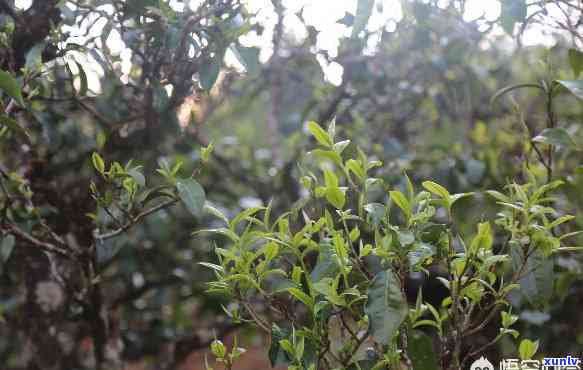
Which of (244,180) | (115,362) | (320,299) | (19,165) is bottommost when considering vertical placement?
(115,362)

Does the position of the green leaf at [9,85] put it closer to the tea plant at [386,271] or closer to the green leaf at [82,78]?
the green leaf at [82,78]

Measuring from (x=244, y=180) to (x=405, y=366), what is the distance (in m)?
1.44

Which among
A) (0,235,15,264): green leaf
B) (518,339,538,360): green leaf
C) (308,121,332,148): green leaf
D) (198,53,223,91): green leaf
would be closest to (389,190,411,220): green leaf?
(308,121,332,148): green leaf

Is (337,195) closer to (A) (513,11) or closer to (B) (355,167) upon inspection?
(B) (355,167)

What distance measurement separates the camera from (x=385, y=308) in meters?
0.93

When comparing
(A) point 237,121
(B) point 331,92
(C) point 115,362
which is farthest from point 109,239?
(A) point 237,121

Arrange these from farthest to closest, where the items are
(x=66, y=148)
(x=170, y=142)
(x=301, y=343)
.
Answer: (x=170, y=142), (x=66, y=148), (x=301, y=343)

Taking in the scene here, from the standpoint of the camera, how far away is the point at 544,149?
154 cm

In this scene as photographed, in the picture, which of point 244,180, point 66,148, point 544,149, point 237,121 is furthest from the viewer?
point 237,121

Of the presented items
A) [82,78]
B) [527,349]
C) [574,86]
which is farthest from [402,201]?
[82,78]

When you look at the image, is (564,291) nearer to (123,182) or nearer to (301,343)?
(301,343)

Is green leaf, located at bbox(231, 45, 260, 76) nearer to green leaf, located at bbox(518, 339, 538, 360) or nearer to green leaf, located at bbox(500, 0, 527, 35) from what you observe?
green leaf, located at bbox(500, 0, 527, 35)

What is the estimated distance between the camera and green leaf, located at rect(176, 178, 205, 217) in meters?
1.14

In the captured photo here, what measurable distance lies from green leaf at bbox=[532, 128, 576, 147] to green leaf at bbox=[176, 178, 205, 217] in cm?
63
